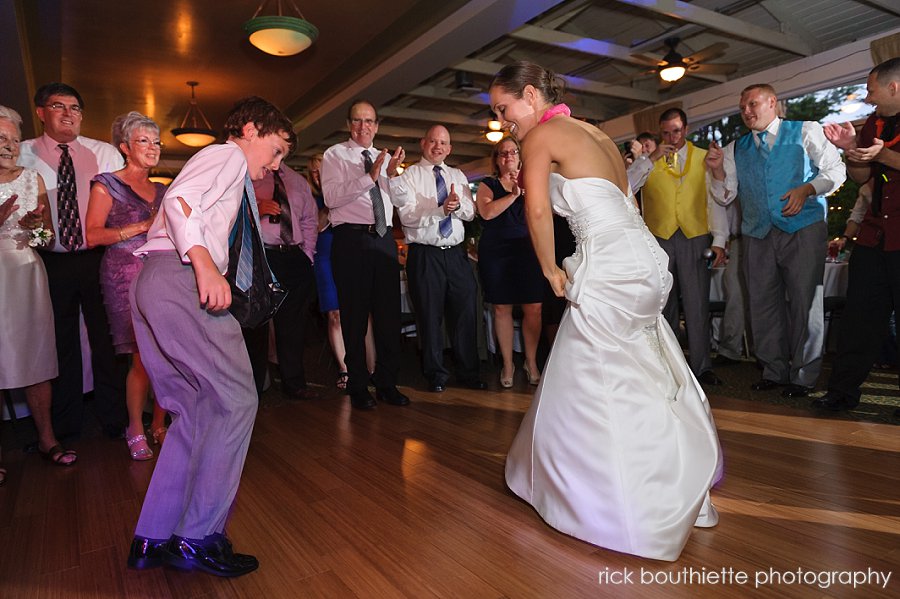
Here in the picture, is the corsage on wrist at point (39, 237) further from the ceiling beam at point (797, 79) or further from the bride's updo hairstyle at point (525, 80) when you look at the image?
the ceiling beam at point (797, 79)

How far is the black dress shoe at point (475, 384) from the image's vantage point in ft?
13.8

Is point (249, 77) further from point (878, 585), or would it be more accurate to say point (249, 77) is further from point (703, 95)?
point (878, 585)

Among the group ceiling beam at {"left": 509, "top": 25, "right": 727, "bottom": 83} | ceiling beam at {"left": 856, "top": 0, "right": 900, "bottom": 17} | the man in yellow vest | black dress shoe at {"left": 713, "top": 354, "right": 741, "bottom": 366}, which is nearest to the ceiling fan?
ceiling beam at {"left": 509, "top": 25, "right": 727, "bottom": 83}

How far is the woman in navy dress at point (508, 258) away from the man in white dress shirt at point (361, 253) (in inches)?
28.6

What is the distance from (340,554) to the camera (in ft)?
6.27

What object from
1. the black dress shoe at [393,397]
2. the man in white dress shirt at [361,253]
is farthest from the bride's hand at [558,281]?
the black dress shoe at [393,397]

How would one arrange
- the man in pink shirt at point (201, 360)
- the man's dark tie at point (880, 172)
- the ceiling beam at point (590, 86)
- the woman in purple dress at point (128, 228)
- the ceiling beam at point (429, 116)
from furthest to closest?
the ceiling beam at point (429, 116)
the ceiling beam at point (590, 86)
the man's dark tie at point (880, 172)
the woman in purple dress at point (128, 228)
the man in pink shirt at point (201, 360)

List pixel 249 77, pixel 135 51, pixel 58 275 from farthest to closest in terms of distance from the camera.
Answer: pixel 249 77, pixel 135 51, pixel 58 275

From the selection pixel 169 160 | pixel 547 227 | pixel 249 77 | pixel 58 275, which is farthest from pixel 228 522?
pixel 169 160

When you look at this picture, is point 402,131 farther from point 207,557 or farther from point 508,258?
point 207,557

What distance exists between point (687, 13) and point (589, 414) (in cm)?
592

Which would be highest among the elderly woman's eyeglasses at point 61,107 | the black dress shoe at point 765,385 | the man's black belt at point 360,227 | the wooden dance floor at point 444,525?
the elderly woman's eyeglasses at point 61,107

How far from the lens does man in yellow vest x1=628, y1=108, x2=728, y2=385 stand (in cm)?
416

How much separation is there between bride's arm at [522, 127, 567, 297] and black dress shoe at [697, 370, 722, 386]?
2.48 meters
